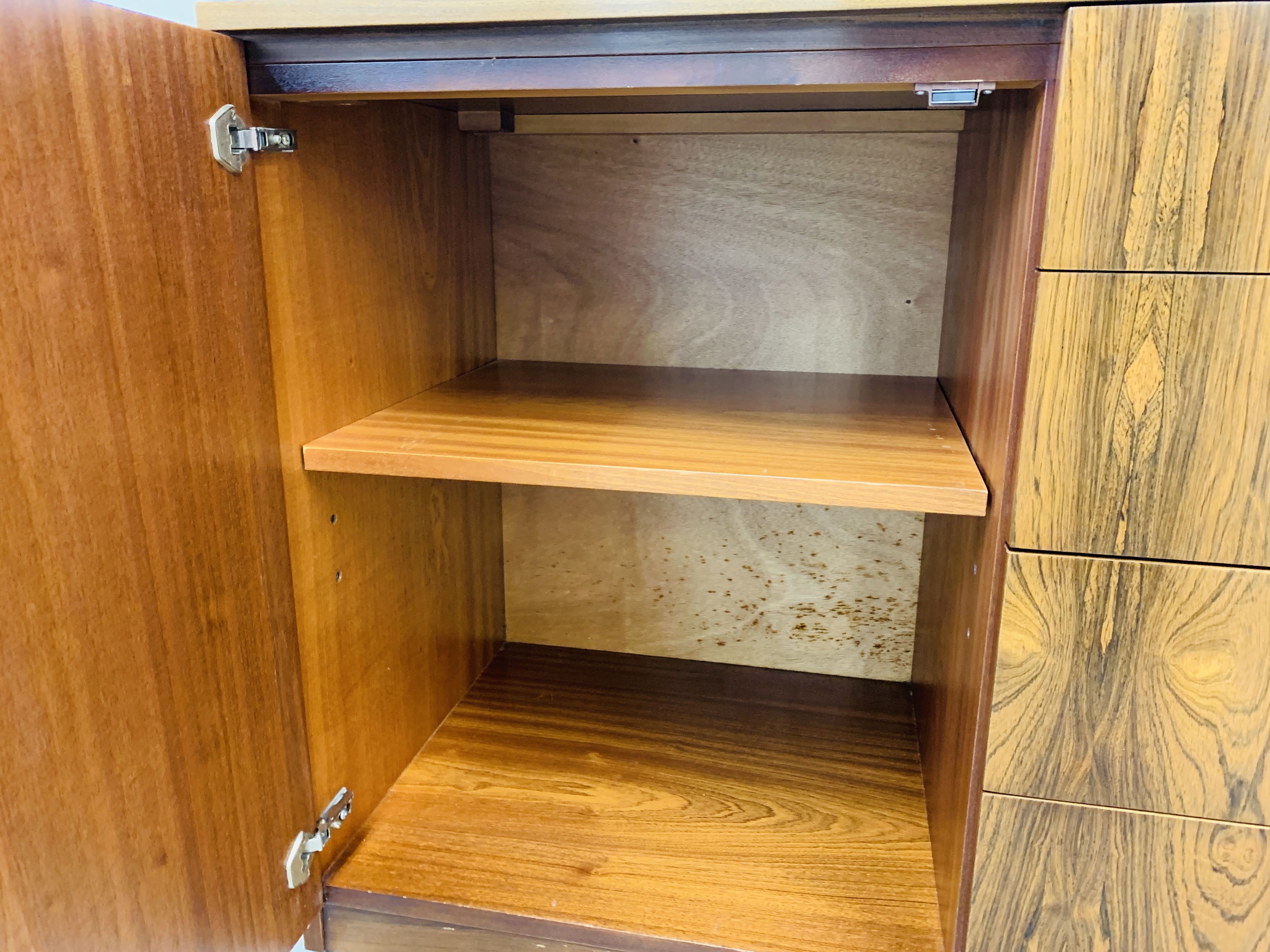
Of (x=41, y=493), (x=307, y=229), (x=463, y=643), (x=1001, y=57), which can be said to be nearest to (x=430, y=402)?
(x=307, y=229)

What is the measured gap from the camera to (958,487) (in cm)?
64

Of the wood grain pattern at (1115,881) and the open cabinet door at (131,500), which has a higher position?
the open cabinet door at (131,500)

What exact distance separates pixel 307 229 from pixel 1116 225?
0.58 meters

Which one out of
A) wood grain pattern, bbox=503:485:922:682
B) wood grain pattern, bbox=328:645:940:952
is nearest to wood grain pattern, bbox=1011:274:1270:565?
wood grain pattern, bbox=328:645:940:952

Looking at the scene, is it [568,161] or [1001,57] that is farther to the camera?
[568,161]

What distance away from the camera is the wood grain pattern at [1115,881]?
622 mm

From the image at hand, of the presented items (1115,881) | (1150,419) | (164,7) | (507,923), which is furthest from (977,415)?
(164,7)

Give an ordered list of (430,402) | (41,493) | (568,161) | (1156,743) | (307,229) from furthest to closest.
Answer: (568,161)
(430,402)
(307,229)
(1156,743)
(41,493)

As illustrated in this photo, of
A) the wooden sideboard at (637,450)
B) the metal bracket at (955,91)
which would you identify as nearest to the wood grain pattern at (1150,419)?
the wooden sideboard at (637,450)

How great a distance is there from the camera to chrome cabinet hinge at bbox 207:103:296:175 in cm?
61

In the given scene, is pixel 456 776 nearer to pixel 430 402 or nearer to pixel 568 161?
pixel 430 402

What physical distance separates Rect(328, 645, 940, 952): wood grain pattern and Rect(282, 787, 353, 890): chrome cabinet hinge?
52mm

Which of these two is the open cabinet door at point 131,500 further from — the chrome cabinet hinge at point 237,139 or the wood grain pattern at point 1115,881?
the wood grain pattern at point 1115,881

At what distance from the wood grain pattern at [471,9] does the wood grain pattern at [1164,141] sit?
0.07 m
